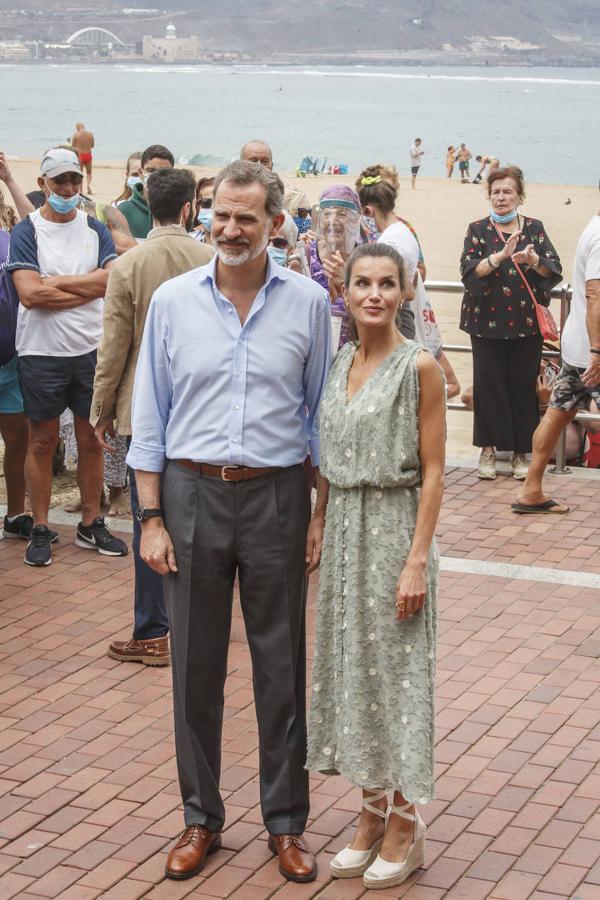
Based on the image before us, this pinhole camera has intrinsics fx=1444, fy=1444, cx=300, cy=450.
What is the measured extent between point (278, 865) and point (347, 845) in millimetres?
240

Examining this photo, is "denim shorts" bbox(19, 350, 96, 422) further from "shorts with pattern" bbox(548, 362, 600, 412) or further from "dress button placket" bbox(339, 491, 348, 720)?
"dress button placket" bbox(339, 491, 348, 720)

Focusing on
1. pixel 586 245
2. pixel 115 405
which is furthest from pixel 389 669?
pixel 586 245

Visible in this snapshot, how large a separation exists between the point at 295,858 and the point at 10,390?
3.88 meters

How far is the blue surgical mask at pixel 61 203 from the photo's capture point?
23.2 feet

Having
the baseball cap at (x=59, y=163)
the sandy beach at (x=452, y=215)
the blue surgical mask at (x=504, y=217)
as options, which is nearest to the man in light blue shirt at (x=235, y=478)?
the baseball cap at (x=59, y=163)

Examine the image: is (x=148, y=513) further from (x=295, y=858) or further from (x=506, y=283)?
(x=506, y=283)

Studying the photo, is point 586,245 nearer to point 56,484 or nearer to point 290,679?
point 56,484

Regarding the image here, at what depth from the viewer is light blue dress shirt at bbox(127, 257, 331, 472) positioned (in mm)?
4258

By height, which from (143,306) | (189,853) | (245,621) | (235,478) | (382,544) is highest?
(143,306)

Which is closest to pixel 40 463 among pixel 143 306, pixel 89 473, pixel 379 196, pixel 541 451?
pixel 89 473

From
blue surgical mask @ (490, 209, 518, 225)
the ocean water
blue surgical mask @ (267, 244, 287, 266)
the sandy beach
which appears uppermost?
blue surgical mask @ (490, 209, 518, 225)

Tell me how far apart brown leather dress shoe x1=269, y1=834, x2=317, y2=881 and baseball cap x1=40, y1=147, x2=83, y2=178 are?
12.2ft

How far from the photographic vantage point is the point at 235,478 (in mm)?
4285

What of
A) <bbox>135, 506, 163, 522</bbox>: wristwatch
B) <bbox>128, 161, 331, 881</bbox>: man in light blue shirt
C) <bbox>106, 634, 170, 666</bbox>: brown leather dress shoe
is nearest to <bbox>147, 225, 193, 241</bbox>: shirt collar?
<bbox>128, 161, 331, 881</bbox>: man in light blue shirt
